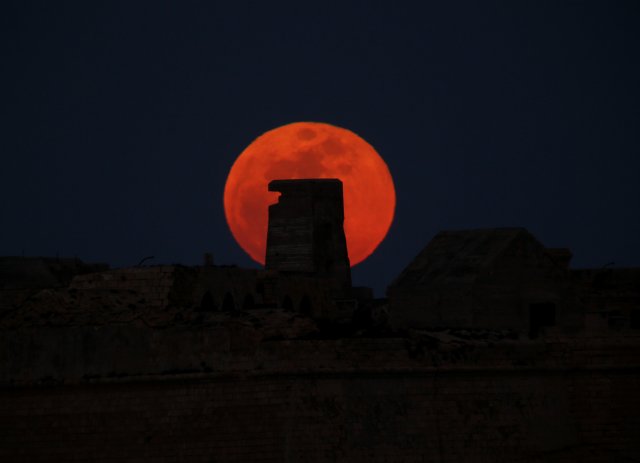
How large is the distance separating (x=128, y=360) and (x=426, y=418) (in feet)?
15.5

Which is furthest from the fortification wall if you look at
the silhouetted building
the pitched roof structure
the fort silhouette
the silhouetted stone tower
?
the silhouetted stone tower

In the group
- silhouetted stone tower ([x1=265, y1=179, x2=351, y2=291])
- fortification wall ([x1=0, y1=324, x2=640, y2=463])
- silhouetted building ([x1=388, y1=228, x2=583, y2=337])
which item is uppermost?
silhouetted stone tower ([x1=265, y1=179, x2=351, y2=291])

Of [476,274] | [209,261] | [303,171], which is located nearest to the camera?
[476,274]

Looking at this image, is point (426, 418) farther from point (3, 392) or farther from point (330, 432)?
point (3, 392)

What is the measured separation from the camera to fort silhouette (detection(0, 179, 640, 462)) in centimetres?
2186

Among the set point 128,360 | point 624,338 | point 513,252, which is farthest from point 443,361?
point 513,252

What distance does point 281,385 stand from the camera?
71.6 feet

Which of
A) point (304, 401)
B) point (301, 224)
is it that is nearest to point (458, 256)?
point (304, 401)

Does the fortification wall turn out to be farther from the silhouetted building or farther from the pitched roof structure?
the pitched roof structure

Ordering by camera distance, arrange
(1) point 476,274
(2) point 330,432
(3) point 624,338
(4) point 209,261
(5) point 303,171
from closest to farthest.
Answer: (2) point 330,432 → (3) point 624,338 → (1) point 476,274 → (4) point 209,261 → (5) point 303,171

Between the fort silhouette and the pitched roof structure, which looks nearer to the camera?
the fort silhouette

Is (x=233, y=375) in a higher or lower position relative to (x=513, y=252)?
lower

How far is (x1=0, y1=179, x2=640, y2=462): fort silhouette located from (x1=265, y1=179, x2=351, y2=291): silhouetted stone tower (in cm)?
1675

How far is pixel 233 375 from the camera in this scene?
21.9 m
